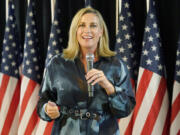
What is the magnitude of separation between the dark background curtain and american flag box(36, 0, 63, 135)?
145 millimetres

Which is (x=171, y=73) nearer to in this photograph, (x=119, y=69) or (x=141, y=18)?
(x=141, y=18)

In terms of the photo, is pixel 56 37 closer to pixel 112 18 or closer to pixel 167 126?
pixel 112 18

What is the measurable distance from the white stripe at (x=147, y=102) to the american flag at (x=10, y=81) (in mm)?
1507

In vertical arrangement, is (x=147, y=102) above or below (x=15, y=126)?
above

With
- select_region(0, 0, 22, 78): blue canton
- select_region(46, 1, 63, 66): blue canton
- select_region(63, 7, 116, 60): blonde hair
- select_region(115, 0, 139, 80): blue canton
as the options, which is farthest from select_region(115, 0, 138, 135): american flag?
select_region(63, 7, 116, 60): blonde hair

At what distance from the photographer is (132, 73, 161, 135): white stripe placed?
9.70 ft

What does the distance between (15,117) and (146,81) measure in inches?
64.7

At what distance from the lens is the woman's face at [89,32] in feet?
4.67

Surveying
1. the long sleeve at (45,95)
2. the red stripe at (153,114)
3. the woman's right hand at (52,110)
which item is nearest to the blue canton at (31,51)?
the red stripe at (153,114)

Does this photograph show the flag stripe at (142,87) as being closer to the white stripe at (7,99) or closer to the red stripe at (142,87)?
the red stripe at (142,87)

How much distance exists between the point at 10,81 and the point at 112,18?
4.60 ft

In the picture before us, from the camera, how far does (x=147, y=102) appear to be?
2961mm

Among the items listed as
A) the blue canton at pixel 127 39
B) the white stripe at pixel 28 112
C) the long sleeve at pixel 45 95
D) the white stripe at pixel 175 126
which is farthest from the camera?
the white stripe at pixel 28 112

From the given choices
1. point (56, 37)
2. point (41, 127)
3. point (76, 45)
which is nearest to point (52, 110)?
point (76, 45)
